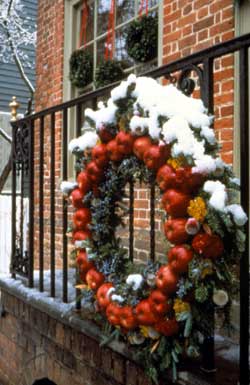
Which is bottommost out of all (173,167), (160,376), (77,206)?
(160,376)

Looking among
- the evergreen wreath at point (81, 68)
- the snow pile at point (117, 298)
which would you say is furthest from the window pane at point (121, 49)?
the snow pile at point (117, 298)

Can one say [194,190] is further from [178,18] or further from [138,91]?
[178,18]

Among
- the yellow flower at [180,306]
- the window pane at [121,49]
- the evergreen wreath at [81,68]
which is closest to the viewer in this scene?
the yellow flower at [180,306]

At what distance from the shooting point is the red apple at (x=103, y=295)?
1.83 meters

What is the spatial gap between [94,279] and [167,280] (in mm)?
482

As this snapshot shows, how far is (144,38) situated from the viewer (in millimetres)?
4016

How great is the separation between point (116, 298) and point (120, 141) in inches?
23.4

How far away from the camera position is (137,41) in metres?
4.08

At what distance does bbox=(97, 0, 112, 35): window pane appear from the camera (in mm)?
4691

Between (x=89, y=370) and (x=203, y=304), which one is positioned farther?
(x=89, y=370)

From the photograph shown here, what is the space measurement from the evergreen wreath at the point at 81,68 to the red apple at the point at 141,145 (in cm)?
325

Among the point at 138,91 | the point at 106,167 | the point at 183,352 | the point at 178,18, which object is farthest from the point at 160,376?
the point at 178,18

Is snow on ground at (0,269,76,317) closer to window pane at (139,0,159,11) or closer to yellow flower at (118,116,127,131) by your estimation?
yellow flower at (118,116,127,131)

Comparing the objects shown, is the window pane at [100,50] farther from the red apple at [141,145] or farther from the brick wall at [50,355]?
the red apple at [141,145]
